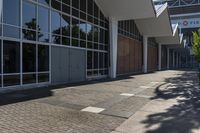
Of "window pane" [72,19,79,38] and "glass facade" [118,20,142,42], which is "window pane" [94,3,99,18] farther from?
"glass facade" [118,20,142,42]

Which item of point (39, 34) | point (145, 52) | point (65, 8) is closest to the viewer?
point (39, 34)

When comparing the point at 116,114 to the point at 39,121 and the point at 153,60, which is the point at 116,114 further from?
the point at 153,60

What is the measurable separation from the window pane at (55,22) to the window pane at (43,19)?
55 cm

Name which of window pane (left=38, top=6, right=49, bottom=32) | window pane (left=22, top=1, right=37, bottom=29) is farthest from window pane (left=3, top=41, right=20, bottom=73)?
window pane (left=38, top=6, right=49, bottom=32)

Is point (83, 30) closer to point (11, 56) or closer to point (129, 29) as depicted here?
point (11, 56)

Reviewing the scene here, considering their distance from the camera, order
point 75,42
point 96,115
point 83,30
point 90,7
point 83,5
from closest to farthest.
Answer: point 96,115, point 75,42, point 83,30, point 83,5, point 90,7

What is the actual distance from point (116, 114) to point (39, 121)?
104 inches

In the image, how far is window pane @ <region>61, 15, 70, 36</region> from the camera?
17.7 metres

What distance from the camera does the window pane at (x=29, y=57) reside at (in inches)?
555

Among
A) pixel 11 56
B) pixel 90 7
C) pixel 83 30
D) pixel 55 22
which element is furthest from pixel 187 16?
pixel 11 56

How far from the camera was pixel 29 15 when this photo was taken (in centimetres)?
1452

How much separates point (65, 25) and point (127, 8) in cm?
697

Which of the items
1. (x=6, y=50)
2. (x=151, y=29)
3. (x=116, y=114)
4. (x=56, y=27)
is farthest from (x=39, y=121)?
(x=151, y=29)

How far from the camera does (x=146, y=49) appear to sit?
36250 mm
